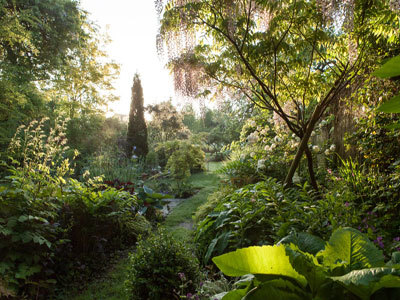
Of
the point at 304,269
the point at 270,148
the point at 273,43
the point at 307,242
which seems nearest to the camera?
the point at 304,269

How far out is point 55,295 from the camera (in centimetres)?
238

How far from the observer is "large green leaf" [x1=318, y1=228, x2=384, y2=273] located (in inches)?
32.3

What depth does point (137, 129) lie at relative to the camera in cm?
1288

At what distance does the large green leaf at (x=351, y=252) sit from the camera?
2.69 feet

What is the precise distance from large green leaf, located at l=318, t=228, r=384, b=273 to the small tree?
39.8ft

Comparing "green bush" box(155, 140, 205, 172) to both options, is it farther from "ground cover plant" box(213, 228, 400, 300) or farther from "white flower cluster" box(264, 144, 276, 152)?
"ground cover plant" box(213, 228, 400, 300)

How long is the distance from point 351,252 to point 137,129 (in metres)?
12.7

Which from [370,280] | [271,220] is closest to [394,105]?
[370,280]

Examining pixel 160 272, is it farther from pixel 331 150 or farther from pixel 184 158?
pixel 184 158

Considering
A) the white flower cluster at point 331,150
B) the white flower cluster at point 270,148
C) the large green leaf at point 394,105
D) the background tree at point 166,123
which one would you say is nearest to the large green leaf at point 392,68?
the large green leaf at point 394,105

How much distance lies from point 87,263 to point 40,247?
827mm

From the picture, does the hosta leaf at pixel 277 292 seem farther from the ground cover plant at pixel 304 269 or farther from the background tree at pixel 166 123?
the background tree at pixel 166 123

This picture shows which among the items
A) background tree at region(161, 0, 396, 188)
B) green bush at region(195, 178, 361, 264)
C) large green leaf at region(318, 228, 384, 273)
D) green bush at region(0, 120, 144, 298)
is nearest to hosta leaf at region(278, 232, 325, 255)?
large green leaf at region(318, 228, 384, 273)

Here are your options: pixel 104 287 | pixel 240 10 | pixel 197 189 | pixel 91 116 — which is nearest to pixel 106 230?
pixel 104 287
